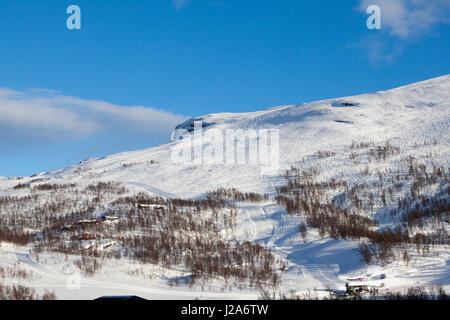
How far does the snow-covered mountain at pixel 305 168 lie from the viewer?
16222mm

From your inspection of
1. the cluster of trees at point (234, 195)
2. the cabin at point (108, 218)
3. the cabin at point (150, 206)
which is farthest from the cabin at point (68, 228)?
the cluster of trees at point (234, 195)

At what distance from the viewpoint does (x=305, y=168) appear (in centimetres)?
4238

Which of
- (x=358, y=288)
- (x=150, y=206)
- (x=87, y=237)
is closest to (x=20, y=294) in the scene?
(x=358, y=288)

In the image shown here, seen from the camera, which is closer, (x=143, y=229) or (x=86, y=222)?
(x=143, y=229)

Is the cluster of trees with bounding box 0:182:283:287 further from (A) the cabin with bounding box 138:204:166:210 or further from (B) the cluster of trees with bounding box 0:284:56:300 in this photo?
(B) the cluster of trees with bounding box 0:284:56:300

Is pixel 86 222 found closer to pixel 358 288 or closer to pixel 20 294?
pixel 20 294

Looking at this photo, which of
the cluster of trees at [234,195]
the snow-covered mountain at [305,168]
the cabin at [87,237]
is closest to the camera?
the snow-covered mountain at [305,168]

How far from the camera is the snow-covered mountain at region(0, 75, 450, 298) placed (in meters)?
16.2

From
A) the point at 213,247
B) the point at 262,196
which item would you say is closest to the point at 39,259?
the point at 213,247

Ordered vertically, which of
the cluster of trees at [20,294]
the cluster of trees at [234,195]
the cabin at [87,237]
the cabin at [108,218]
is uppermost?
the cluster of trees at [234,195]

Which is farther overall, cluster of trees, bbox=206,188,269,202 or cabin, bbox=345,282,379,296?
cluster of trees, bbox=206,188,269,202

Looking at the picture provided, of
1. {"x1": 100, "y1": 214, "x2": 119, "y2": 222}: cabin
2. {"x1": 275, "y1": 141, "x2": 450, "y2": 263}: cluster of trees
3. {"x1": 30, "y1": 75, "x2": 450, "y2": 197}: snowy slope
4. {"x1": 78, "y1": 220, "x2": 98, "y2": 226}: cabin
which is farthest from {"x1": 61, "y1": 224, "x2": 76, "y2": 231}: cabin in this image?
{"x1": 275, "y1": 141, "x2": 450, "y2": 263}: cluster of trees

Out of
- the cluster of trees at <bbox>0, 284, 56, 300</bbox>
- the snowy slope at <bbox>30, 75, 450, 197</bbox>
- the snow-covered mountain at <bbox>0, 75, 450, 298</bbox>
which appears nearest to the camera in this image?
the cluster of trees at <bbox>0, 284, 56, 300</bbox>

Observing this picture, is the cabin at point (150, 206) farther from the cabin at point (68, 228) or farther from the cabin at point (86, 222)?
the cabin at point (68, 228)
